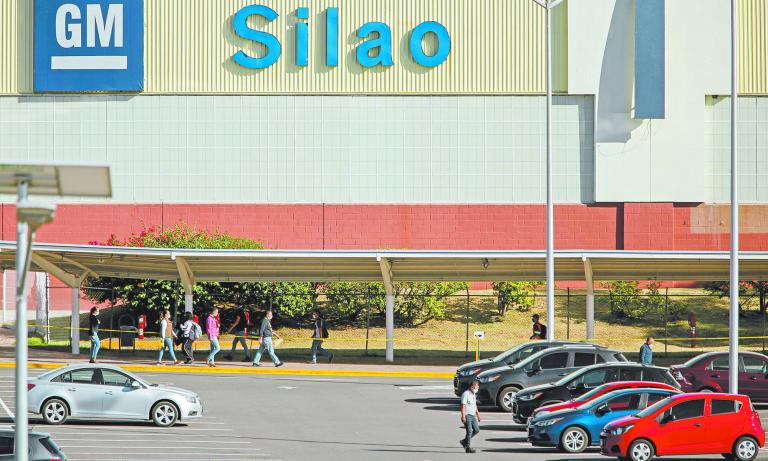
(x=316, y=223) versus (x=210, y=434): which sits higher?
(x=316, y=223)

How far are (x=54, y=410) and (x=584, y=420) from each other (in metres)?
9.95

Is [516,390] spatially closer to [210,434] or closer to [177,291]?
[210,434]

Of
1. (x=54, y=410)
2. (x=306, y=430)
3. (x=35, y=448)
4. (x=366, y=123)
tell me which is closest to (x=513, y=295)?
(x=366, y=123)

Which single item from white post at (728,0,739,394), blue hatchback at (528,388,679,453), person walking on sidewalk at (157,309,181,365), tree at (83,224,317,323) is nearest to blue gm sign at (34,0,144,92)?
tree at (83,224,317,323)

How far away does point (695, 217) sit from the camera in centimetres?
5353

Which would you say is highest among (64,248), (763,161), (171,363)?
(763,161)

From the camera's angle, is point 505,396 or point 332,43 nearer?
point 505,396

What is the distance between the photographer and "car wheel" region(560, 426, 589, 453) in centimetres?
2053

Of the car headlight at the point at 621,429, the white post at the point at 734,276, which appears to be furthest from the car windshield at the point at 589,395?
the white post at the point at 734,276

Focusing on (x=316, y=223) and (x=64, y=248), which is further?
(x=316, y=223)

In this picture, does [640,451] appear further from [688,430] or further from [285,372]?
[285,372]

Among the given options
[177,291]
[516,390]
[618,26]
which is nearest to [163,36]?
[177,291]

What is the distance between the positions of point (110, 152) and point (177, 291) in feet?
47.4

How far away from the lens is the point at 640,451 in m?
19.2
